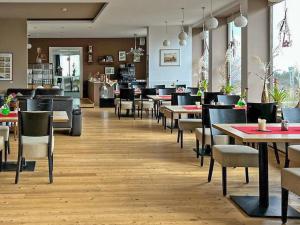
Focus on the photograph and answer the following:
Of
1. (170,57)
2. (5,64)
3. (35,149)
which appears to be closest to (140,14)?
(170,57)

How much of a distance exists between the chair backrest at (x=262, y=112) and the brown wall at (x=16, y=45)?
27.7 feet

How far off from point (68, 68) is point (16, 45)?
8.02m

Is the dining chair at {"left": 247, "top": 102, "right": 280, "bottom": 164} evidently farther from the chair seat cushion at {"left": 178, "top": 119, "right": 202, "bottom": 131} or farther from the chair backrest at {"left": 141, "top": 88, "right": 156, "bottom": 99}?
the chair backrest at {"left": 141, "top": 88, "right": 156, "bottom": 99}

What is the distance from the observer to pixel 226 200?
4527 millimetres

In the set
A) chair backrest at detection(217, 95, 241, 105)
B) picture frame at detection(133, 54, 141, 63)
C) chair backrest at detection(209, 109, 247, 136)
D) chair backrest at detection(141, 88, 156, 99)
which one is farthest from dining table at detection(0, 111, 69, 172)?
picture frame at detection(133, 54, 141, 63)

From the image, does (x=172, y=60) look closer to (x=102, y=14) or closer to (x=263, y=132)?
(x=102, y=14)

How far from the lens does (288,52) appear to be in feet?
27.5

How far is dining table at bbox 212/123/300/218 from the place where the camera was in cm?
386

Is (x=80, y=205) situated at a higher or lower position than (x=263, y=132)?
lower

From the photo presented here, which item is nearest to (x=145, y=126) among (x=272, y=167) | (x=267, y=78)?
(x=267, y=78)

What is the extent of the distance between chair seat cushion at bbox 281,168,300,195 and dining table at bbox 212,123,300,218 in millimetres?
308

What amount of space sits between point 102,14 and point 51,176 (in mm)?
7630

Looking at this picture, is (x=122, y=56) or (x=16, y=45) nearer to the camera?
(x=16, y=45)

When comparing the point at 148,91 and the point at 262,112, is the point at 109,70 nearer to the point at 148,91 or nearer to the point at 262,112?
the point at 148,91
